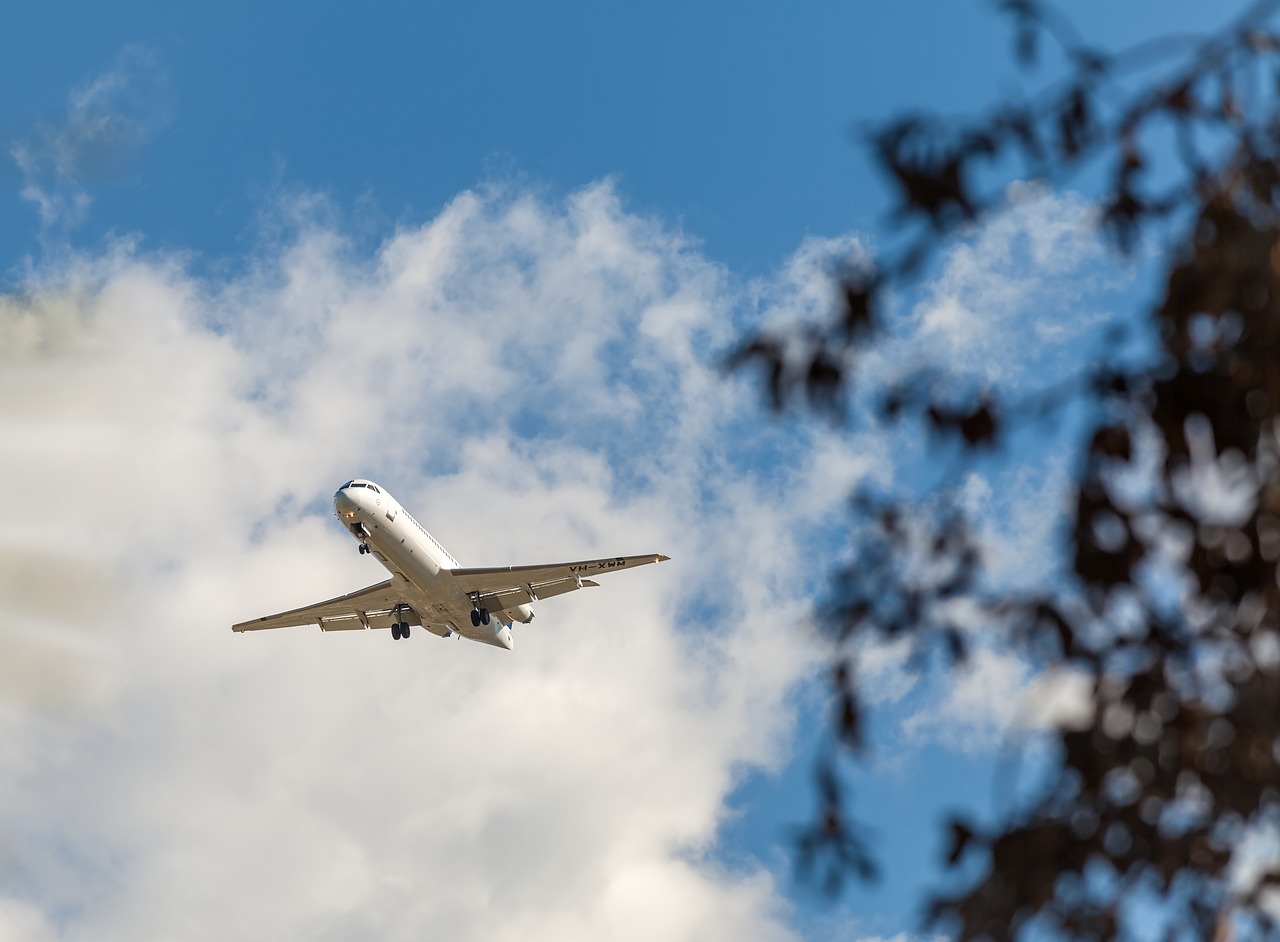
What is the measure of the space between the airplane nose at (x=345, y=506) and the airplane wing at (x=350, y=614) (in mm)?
9827

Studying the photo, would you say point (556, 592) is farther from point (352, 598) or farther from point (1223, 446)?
point (1223, 446)

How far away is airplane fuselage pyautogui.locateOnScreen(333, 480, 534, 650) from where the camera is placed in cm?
6234

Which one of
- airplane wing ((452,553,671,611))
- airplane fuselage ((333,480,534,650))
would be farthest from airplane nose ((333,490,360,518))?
airplane wing ((452,553,671,611))

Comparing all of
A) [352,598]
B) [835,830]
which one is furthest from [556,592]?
[835,830]

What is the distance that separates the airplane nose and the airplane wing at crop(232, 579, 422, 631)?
9.83m

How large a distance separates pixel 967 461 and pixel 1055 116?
246 centimetres

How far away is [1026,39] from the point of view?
9.91 m

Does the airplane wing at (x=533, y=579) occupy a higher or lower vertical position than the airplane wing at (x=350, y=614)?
lower

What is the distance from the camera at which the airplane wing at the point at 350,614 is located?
7338cm

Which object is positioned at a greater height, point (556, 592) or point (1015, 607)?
point (556, 592)

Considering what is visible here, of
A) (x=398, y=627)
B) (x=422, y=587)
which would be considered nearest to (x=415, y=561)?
(x=422, y=587)

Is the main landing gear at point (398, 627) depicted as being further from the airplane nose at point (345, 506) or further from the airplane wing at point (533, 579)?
the airplane nose at point (345, 506)

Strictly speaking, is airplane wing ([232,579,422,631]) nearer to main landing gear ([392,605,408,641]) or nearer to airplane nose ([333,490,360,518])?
main landing gear ([392,605,408,641])

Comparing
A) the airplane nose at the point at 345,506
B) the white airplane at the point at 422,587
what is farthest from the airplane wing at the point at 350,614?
the airplane nose at the point at 345,506
